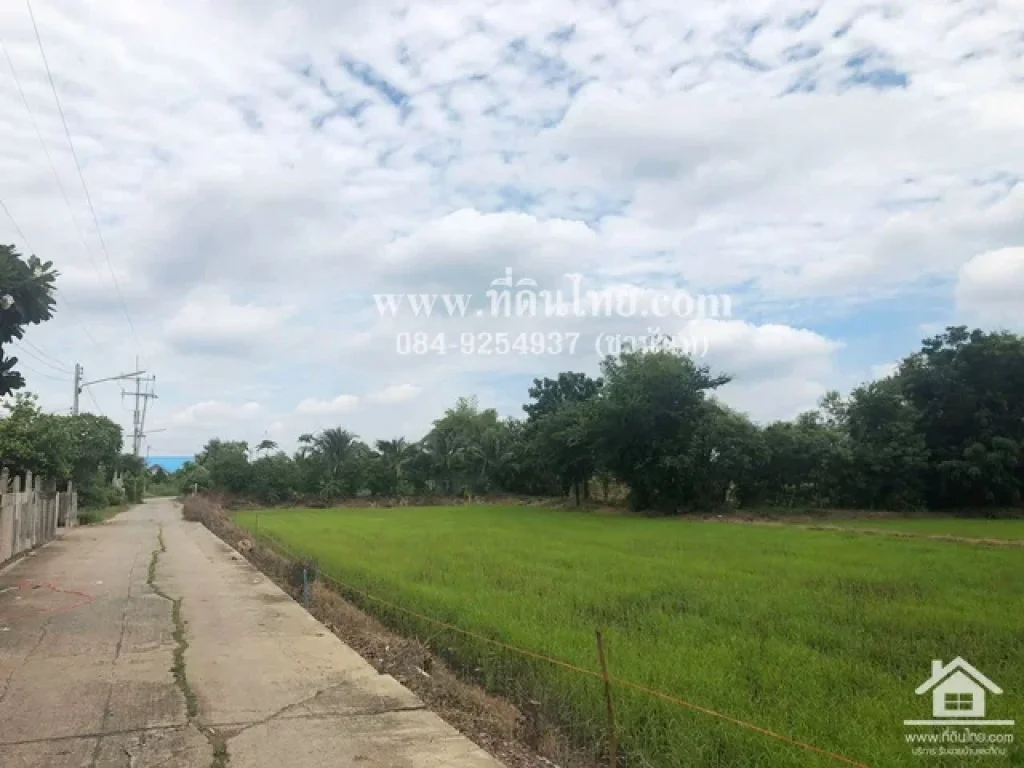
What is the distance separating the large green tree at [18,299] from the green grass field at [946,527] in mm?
21869

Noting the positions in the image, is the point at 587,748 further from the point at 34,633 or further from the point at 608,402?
the point at 608,402

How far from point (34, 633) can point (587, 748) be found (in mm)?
6656

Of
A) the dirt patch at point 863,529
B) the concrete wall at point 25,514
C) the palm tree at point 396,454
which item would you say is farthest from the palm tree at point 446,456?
the concrete wall at point 25,514

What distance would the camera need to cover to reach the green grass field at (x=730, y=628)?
4719 millimetres

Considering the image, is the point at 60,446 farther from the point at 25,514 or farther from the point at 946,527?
the point at 946,527

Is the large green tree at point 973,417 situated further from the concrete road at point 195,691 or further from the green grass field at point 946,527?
the concrete road at point 195,691

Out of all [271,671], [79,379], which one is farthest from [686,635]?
[79,379]

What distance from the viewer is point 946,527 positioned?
24750 millimetres

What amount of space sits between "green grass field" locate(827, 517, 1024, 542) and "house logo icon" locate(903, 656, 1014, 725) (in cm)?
1680

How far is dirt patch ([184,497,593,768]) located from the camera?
4.84 metres

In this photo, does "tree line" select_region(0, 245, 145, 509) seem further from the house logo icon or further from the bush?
the house logo icon

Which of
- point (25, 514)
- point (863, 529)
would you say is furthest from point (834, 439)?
point (25, 514)

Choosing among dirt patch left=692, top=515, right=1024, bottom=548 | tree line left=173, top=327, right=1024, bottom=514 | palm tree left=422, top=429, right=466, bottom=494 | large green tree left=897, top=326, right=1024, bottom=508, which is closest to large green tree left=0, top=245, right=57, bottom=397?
dirt patch left=692, top=515, right=1024, bottom=548

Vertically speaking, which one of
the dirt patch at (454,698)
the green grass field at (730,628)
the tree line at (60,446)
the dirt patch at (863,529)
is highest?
the tree line at (60,446)
